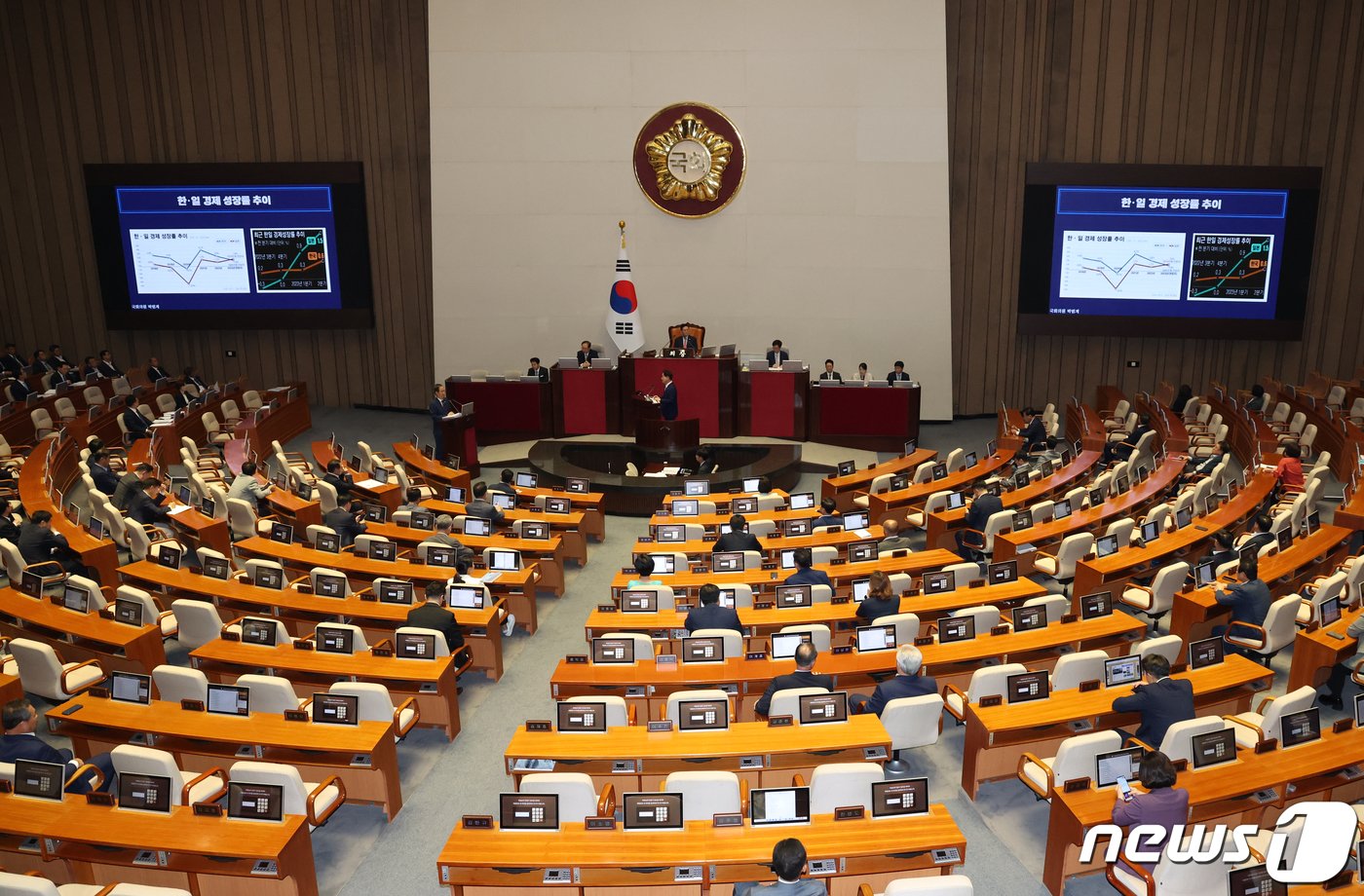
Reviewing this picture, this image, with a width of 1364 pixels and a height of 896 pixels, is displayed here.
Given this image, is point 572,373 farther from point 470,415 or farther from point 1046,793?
point 1046,793

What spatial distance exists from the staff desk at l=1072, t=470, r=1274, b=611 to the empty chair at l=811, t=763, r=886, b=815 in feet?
16.3

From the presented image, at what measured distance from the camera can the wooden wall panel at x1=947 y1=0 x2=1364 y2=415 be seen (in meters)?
18.2

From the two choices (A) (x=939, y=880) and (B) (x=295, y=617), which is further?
(B) (x=295, y=617)

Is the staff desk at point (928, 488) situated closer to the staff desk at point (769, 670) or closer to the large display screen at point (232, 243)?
the staff desk at point (769, 670)

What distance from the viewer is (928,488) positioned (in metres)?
13.6

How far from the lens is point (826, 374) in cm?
1822

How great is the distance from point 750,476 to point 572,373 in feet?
14.4

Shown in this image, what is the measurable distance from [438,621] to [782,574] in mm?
3455

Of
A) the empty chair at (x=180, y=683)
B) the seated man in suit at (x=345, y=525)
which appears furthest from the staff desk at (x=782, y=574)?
the empty chair at (x=180, y=683)

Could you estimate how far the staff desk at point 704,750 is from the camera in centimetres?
675

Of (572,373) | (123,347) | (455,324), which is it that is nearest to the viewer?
(572,373)

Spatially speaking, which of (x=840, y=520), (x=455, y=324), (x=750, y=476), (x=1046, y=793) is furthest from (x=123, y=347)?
(x=1046, y=793)

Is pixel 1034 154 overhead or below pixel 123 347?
overhead

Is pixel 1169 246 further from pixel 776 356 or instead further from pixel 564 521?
pixel 564 521
